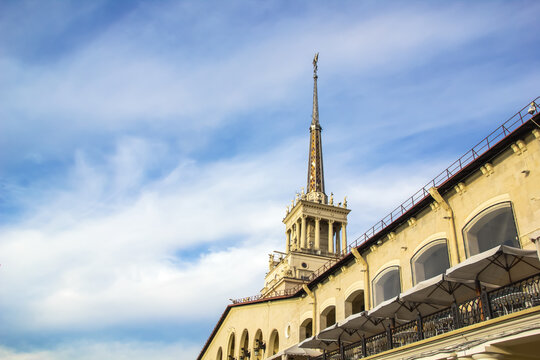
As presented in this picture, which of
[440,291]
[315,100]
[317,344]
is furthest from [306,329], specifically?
[315,100]

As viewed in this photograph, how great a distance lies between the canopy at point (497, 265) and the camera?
16109 millimetres

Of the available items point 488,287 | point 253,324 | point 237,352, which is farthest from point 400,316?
point 237,352

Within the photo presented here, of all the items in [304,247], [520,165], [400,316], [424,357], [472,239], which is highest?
[304,247]

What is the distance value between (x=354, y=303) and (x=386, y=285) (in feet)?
16.2

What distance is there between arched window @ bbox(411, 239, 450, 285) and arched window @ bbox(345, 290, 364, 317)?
554cm

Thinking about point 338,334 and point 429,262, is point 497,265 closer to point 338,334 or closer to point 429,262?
point 429,262

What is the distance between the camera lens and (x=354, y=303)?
31.2 meters

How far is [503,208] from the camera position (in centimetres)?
1939

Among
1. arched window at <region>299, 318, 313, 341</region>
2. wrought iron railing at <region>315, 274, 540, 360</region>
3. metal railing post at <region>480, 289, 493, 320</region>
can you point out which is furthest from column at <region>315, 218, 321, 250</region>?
metal railing post at <region>480, 289, 493, 320</region>

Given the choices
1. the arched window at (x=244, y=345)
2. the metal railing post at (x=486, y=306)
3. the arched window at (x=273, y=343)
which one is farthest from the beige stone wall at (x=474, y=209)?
the arched window at (x=244, y=345)

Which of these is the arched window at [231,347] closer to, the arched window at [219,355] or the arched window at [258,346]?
the arched window at [219,355]

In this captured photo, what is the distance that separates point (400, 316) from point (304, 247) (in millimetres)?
40057

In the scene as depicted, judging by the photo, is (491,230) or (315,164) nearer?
(491,230)

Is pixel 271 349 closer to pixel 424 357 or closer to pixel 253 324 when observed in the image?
pixel 253 324
